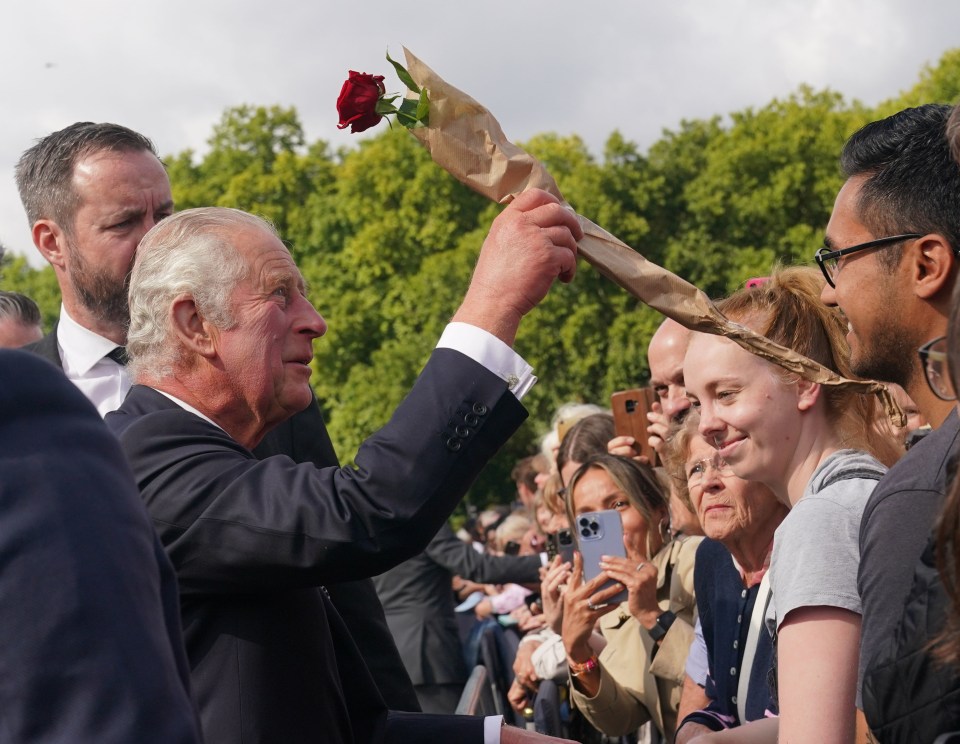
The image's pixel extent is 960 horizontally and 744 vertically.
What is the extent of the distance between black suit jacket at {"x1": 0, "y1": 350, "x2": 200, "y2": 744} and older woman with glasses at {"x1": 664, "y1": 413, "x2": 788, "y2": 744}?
8.65ft

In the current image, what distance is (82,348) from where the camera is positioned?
430cm

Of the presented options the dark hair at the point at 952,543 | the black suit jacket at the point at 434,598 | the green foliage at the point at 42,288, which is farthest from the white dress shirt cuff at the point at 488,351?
the green foliage at the point at 42,288

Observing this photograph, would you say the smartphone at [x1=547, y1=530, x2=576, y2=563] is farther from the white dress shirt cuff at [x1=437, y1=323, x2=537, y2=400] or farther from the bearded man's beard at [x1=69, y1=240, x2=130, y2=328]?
the white dress shirt cuff at [x1=437, y1=323, x2=537, y2=400]

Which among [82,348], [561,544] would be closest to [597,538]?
[561,544]

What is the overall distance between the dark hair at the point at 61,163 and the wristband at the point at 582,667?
8.36 feet

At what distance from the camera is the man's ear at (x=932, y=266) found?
8.74 ft

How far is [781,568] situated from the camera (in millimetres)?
2828

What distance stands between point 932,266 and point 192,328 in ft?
5.32

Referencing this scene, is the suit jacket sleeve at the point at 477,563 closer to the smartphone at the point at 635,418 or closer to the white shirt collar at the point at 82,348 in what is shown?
the smartphone at the point at 635,418

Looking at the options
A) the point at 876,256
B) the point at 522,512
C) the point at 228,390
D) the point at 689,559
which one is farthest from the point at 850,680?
the point at 522,512

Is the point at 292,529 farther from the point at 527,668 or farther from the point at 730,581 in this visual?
the point at 527,668

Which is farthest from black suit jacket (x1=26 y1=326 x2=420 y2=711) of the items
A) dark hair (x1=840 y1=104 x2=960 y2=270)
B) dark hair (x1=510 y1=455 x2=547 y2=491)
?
dark hair (x1=510 y1=455 x2=547 y2=491)

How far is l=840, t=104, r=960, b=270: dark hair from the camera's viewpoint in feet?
8.84

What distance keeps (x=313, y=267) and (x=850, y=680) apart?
4227cm
